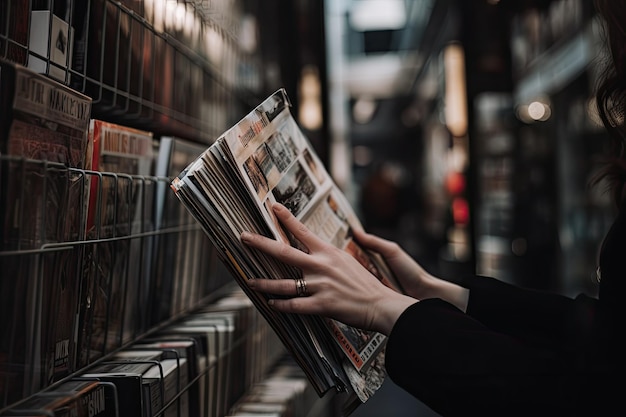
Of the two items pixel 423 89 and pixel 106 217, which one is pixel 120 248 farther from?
pixel 423 89

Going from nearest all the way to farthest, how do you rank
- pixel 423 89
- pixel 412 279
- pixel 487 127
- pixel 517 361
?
pixel 517 361 < pixel 412 279 < pixel 487 127 < pixel 423 89

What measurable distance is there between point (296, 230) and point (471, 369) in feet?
0.92

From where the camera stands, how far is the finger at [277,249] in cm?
84

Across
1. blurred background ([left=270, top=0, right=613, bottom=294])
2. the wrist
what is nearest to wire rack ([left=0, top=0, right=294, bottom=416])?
the wrist

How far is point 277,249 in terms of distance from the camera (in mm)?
852

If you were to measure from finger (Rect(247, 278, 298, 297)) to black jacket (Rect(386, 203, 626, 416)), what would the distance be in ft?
0.47

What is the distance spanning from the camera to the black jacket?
0.82 m

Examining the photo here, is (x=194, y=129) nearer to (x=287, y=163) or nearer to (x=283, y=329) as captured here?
(x=287, y=163)

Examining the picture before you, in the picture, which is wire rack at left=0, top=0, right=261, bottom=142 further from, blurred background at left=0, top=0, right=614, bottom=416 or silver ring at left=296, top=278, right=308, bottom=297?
silver ring at left=296, top=278, right=308, bottom=297

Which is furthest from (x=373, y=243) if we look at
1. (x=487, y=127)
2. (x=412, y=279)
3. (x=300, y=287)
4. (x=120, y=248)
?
(x=487, y=127)

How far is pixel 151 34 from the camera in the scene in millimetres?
1067

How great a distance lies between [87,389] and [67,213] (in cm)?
19

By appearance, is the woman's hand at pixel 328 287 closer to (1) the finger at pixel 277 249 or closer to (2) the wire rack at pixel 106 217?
(1) the finger at pixel 277 249

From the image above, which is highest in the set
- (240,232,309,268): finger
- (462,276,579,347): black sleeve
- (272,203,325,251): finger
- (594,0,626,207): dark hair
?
(594,0,626,207): dark hair
